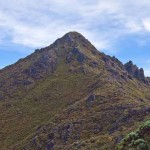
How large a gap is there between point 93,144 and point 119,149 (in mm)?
141366

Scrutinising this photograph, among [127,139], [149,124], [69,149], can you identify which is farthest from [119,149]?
[69,149]

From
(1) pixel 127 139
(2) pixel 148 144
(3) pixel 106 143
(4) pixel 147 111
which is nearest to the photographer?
(2) pixel 148 144

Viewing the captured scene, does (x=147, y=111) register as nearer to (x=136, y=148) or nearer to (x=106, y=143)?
(x=106, y=143)

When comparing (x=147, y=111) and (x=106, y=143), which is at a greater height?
(x=147, y=111)

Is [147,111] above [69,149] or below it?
above

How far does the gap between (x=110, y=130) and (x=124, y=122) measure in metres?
8.10

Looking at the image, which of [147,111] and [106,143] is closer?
[106,143]

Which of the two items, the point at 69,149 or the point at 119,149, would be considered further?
the point at 69,149

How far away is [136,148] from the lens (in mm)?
31906

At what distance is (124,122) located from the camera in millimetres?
197250

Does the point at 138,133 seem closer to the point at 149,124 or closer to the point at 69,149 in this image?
the point at 149,124

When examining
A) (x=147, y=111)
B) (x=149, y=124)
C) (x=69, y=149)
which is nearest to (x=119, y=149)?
(x=149, y=124)

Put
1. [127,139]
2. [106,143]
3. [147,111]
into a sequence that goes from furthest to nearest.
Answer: [147,111] → [106,143] → [127,139]

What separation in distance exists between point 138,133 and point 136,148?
1.46 metres
